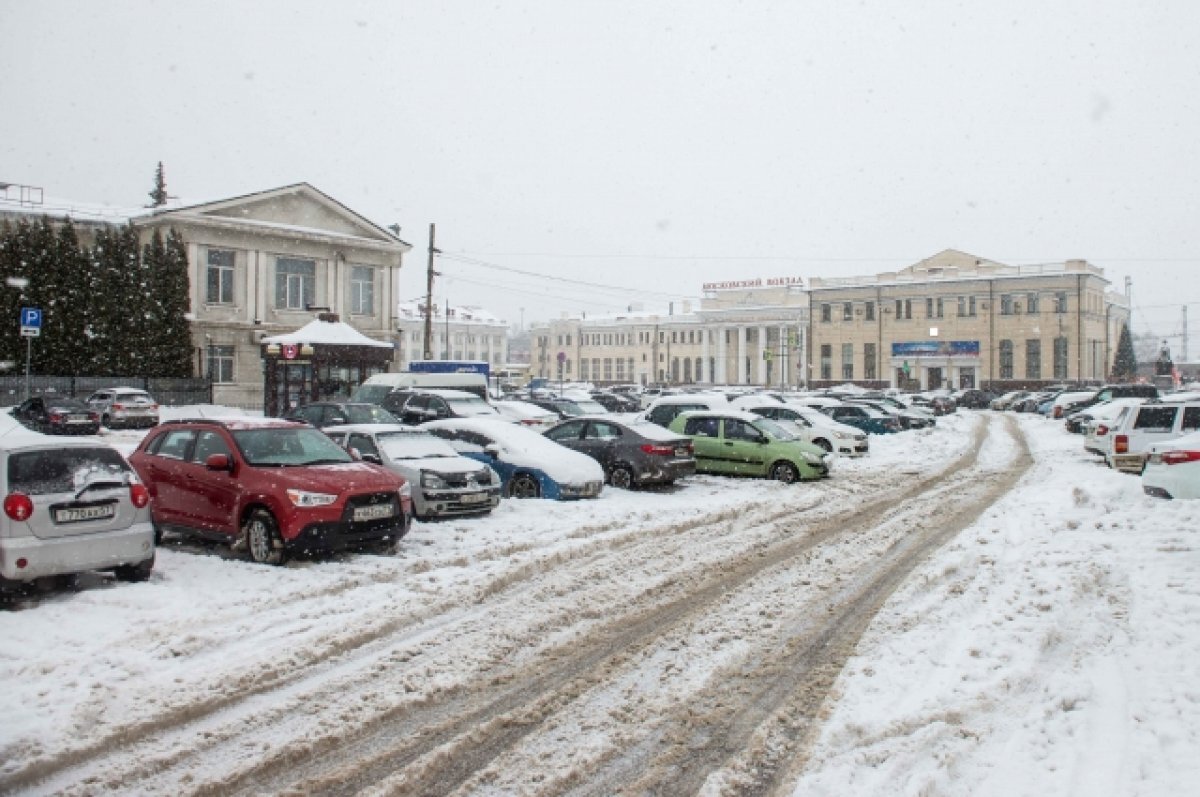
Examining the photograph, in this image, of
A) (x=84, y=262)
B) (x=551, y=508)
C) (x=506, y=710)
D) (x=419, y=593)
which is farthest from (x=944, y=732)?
(x=84, y=262)

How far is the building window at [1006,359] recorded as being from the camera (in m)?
73.9

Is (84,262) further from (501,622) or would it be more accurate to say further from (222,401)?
(501,622)

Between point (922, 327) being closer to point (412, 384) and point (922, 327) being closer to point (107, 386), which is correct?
point (412, 384)

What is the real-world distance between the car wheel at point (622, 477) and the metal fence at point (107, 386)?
26.3 m

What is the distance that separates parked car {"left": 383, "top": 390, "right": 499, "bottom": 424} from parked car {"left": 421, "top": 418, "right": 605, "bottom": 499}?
765 centimetres

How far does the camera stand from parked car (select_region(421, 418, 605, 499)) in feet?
47.9

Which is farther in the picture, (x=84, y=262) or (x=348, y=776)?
(x=84, y=262)

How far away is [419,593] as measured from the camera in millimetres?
8578

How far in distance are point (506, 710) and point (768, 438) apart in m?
13.7

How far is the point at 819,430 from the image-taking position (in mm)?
24203

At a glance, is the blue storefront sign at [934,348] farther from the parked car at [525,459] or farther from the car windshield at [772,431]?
the parked car at [525,459]

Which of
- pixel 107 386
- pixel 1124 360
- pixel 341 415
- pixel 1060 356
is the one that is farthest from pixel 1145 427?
pixel 1124 360

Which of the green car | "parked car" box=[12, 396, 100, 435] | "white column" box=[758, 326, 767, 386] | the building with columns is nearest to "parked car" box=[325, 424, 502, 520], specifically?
the green car

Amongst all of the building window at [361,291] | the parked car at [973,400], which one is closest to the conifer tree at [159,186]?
the building window at [361,291]
